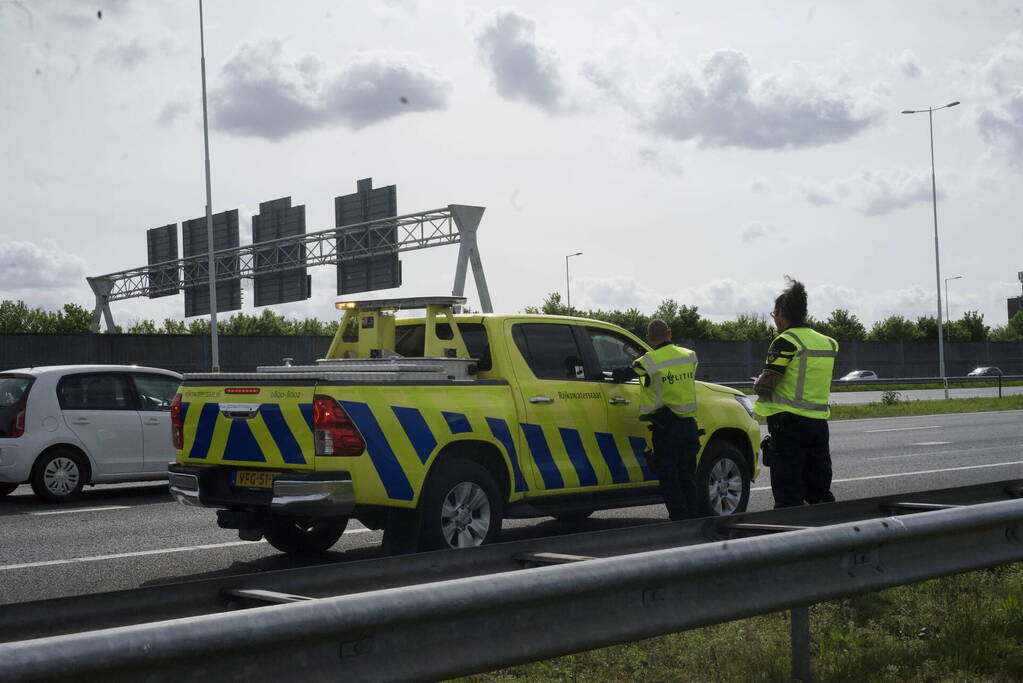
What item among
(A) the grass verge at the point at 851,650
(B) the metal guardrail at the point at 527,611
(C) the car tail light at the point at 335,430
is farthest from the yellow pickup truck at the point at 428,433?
(B) the metal guardrail at the point at 527,611

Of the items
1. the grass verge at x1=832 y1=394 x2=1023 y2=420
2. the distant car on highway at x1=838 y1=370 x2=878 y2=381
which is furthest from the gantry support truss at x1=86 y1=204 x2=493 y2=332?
the distant car on highway at x1=838 y1=370 x2=878 y2=381

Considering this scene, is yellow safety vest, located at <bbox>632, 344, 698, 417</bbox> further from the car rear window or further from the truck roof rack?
the car rear window

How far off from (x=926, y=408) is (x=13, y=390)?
2739cm

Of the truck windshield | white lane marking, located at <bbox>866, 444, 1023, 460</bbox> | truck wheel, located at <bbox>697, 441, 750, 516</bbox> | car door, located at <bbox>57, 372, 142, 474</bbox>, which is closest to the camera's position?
the truck windshield

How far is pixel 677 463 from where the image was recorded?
9.45m

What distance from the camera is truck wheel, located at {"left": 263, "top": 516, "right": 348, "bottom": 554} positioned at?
9.32m

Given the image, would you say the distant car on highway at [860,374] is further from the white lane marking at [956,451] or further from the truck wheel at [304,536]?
the truck wheel at [304,536]

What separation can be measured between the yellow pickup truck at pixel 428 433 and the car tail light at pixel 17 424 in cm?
521

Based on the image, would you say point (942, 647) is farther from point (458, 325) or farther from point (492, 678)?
point (458, 325)

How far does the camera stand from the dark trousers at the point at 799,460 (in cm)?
817

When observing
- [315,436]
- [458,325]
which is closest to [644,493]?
[458,325]

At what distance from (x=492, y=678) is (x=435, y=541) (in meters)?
2.63

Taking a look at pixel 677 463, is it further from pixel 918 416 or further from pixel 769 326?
pixel 769 326

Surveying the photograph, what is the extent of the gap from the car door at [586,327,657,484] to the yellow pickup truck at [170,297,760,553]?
0.01 m
